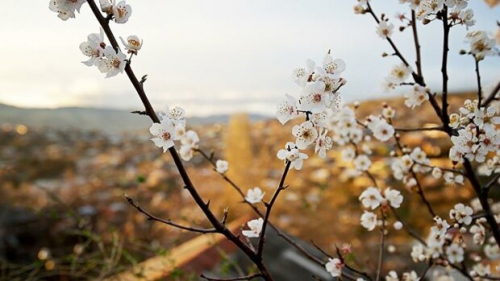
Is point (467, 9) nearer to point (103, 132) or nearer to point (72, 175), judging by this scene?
point (72, 175)

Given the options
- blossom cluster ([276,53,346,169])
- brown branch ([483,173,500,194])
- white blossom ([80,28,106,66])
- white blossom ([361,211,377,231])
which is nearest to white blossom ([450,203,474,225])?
brown branch ([483,173,500,194])

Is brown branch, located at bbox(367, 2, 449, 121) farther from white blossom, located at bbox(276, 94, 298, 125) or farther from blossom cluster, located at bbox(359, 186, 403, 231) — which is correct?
white blossom, located at bbox(276, 94, 298, 125)

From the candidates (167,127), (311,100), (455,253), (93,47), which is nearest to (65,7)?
(93,47)

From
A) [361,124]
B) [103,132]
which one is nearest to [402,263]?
[361,124]

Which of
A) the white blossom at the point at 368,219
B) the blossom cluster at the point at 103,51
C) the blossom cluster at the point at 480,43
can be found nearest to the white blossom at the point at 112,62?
the blossom cluster at the point at 103,51

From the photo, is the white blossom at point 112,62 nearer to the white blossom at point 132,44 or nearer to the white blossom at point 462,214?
the white blossom at point 132,44

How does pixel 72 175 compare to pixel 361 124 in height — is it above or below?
below

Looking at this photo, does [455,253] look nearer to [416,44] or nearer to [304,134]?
[416,44]
